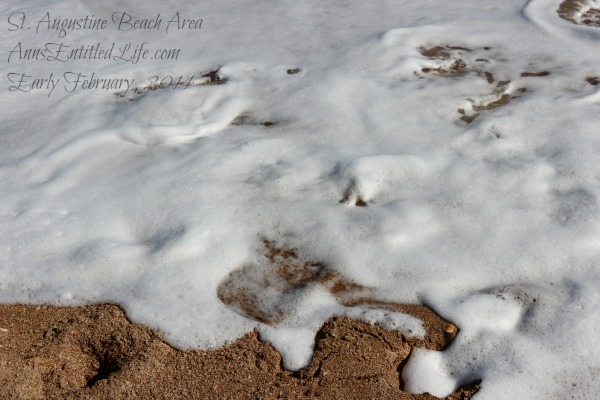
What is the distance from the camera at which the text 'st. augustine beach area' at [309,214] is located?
2.43m

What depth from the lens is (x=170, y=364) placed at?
7.91 ft

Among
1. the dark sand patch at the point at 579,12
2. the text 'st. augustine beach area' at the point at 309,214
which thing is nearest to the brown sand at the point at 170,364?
the text 'st. augustine beach area' at the point at 309,214

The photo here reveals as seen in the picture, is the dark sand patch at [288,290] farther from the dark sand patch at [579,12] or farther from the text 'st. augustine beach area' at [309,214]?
the dark sand patch at [579,12]

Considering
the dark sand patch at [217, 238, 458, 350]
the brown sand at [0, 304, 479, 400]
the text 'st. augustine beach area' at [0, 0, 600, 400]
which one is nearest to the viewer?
the brown sand at [0, 304, 479, 400]

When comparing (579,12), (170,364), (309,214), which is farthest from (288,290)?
(579,12)

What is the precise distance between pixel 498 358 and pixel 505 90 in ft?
6.95

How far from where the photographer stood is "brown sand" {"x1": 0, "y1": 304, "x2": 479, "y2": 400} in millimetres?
2301

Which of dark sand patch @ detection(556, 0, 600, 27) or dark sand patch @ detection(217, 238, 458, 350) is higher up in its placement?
dark sand patch @ detection(556, 0, 600, 27)

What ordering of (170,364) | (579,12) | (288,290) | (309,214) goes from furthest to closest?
(579,12)
(309,214)
(288,290)
(170,364)

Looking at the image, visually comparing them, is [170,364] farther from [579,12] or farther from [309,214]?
[579,12]

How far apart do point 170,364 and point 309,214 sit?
1.05 meters

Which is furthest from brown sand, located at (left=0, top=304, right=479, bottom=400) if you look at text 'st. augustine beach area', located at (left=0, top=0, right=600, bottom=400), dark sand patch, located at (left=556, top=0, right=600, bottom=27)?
dark sand patch, located at (left=556, top=0, right=600, bottom=27)

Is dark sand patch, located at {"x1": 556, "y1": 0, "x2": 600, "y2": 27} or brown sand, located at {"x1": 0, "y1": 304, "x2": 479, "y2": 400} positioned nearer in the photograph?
brown sand, located at {"x1": 0, "y1": 304, "x2": 479, "y2": 400}

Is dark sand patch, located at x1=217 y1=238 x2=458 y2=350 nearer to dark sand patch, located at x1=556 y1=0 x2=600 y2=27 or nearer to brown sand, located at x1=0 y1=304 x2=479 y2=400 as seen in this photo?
brown sand, located at x1=0 y1=304 x2=479 y2=400
